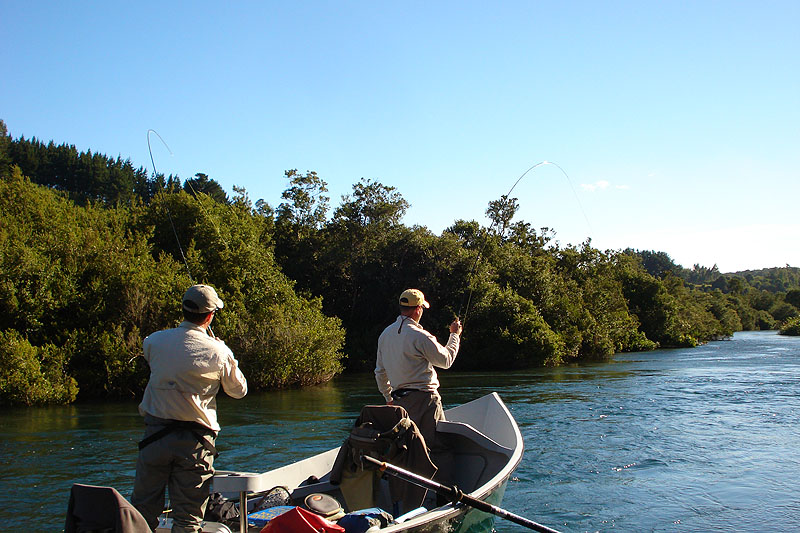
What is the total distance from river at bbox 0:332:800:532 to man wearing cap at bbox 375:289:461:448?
88.9 inches

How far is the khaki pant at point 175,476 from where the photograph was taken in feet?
13.7

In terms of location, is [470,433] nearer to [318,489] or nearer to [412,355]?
[412,355]

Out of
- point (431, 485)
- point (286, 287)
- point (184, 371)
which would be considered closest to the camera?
point (184, 371)

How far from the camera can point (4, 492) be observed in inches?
363

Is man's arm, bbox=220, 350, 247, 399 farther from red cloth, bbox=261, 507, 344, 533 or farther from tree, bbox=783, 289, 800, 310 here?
tree, bbox=783, 289, 800, 310

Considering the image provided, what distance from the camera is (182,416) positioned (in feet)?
13.8

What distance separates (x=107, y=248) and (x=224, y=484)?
20.8 metres

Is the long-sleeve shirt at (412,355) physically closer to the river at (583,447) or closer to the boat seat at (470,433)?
the boat seat at (470,433)

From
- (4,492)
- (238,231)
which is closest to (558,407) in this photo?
(4,492)

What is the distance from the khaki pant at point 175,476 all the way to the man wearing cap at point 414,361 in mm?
2275

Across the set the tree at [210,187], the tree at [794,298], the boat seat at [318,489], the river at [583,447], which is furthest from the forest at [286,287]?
the tree at [794,298]

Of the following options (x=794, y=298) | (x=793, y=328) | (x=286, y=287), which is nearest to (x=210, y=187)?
(x=286, y=287)

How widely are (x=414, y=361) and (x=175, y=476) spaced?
2.48 m

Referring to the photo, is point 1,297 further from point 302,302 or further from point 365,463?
point 365,463
